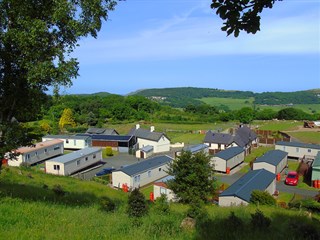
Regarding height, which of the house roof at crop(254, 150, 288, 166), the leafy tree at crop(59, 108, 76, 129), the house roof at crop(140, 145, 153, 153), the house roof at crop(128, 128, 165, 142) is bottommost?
the house roof at crop(140, 145, 153, 153)

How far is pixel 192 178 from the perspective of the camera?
18.7m

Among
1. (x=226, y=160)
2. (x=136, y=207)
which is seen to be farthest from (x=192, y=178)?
(x=226, y=160)

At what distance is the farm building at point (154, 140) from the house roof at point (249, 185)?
2273 cm

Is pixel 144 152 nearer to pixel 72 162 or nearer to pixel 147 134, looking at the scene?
pixel 147 134

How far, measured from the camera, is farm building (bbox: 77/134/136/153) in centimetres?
4706

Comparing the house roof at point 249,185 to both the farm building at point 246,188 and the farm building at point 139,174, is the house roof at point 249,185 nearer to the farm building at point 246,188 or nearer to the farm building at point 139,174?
Result: the farm building at point 246,188

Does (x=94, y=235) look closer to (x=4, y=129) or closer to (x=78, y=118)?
(x=4, y=129)

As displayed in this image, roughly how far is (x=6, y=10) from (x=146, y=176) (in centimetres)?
2356

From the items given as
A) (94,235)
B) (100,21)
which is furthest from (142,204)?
(100,21)

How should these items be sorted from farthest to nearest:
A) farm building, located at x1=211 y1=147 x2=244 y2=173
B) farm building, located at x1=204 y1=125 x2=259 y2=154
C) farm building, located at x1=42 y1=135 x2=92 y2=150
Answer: farm building, located at x1=42 y1=135 x2=92 y2=150, farm building, located at x1=204 y1=125 x2=259 y2=154, farm building, located at x1=211 y1=147 x2=244 y2=173

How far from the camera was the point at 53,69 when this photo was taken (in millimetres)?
8297

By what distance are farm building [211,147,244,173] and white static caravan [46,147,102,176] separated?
45.7 ft

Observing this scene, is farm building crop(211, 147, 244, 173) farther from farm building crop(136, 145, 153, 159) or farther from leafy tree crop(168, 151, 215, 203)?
leafy tree crop(168, 151, 215, 203)

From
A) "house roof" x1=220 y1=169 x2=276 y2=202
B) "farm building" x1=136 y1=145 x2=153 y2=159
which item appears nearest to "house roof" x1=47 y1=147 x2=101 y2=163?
"farm building" x1=136 y1=145 x2=153 y2=159
